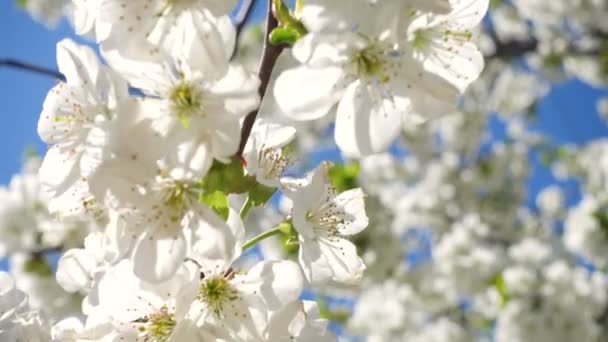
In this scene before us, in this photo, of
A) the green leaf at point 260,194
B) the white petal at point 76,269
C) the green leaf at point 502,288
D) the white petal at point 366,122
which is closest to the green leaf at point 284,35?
the white petal at point 366,122

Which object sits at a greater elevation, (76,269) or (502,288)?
(76,269)

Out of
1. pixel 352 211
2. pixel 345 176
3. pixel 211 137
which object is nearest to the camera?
pixel 211 137

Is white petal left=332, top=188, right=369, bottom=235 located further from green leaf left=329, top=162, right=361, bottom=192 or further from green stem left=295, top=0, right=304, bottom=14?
green leaf left=329, top=162, right=361, bottom=192

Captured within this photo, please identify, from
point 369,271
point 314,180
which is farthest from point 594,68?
point 314,180

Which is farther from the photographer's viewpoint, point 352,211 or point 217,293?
point 352,211

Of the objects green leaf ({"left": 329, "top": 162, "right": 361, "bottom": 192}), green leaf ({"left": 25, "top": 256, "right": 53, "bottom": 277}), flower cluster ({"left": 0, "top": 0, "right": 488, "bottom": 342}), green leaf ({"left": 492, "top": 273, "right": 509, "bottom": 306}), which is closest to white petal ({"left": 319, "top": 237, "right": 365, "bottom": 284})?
flower cluster ({"left": 0, "top": 0, "right": 488, "bottom": 342})

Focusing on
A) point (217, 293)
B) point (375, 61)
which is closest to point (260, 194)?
point (217, 293)

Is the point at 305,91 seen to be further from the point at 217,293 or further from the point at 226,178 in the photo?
the point at 217,293
